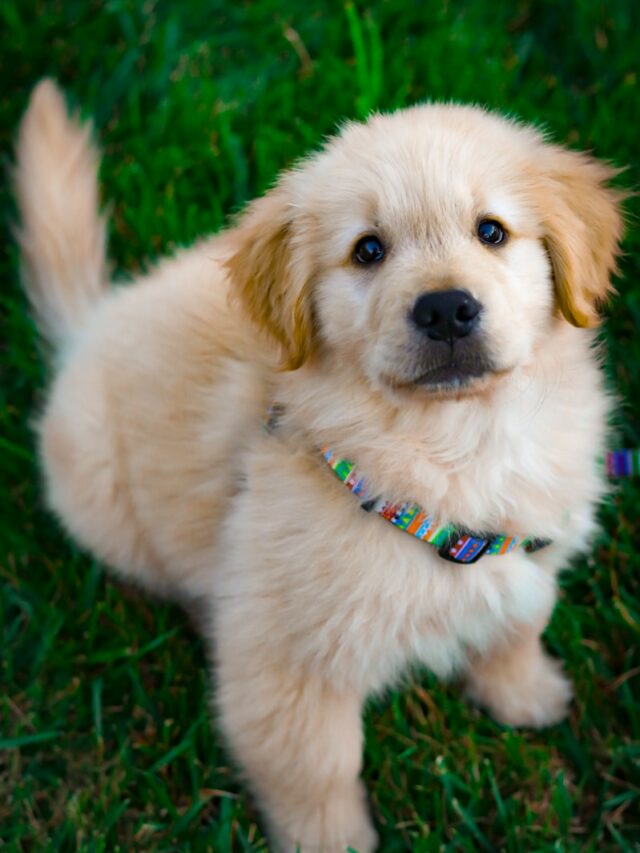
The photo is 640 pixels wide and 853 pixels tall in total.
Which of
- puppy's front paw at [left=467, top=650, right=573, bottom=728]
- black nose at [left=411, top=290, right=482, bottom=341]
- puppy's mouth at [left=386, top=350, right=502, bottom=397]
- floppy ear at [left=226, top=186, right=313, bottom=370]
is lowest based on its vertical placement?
puppy's front paw at [left=467, top=650, right=573, bottom=728]

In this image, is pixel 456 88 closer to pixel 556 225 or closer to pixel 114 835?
pixel 556 225

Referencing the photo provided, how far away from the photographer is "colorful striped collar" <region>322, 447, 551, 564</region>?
6.86 feet

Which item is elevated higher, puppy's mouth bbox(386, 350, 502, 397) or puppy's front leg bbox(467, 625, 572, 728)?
puppy's mouth bbox(386, 350, 502, 397)

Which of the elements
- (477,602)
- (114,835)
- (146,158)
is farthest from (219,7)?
(114,835)

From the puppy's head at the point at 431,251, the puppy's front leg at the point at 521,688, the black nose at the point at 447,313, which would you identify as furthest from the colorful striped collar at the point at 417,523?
the puppy's front leg at the point at 521,688

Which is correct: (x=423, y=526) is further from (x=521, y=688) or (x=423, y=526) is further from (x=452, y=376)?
(x=521, y=688)

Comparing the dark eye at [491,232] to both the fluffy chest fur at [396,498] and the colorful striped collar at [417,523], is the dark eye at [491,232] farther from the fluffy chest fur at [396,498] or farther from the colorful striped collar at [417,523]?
the colorful striped collar at [417,523]

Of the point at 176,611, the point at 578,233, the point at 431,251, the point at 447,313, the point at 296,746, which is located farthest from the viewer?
the point at 176,611

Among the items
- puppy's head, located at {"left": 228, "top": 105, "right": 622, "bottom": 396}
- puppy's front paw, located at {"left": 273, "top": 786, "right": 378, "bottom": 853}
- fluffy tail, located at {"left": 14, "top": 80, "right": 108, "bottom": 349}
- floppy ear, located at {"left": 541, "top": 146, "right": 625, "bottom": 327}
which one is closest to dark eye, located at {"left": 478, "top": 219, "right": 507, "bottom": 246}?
puppy's head, located at {"left": 228, "top": 105, "right": 622, "bottom": 396}

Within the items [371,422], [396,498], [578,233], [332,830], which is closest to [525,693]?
[332,830]

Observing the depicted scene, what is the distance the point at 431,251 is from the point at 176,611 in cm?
162

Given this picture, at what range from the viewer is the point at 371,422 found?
82.0 inches

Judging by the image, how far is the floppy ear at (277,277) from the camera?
6.77 ft

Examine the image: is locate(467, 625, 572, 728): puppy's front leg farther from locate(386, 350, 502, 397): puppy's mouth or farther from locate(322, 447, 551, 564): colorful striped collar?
locate(386, 350, 502, 397): puppy's mouth
